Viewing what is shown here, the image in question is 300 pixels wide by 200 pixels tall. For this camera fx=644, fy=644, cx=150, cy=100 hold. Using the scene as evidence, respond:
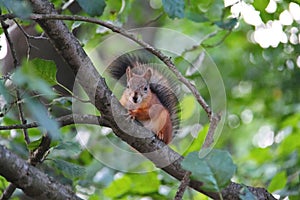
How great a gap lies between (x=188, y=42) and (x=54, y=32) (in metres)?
1.16

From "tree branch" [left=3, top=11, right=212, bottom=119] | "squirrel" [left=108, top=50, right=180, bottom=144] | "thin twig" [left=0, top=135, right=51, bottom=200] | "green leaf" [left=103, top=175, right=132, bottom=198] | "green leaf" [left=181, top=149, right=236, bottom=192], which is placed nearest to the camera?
"green leaf" [left=181, top=149, right=236, bottom=192]

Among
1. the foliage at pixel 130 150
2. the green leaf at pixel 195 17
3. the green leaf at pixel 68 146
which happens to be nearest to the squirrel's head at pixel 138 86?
the foliage at pixel 130 150

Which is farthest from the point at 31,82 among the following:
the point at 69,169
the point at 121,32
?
the point at 69,169

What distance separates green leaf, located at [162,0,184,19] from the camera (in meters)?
1.28

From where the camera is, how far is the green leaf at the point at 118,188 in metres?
1.83

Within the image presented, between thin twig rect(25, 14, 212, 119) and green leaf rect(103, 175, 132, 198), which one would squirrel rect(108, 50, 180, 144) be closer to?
green leaf rect(103, 175, 132, 198)

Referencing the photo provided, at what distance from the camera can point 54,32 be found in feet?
3.73

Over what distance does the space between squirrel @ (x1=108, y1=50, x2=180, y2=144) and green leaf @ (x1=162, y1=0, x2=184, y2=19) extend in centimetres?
37

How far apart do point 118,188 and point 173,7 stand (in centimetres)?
71

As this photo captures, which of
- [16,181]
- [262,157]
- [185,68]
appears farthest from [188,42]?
[16,181]

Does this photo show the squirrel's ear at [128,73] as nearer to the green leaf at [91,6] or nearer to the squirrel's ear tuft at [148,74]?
the squirrel's ear tuft at [148,74]

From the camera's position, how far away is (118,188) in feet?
6.02

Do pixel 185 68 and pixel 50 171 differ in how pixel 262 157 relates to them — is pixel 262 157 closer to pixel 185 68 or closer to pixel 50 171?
pixel 185 68

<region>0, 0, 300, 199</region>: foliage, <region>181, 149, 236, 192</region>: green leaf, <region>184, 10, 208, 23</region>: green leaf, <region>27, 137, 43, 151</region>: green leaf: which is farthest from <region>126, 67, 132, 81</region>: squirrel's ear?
<region>181, 149, 236, 192</region>: green leaf
